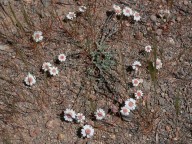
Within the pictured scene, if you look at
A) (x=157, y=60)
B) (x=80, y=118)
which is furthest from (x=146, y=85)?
(x=80, y=118)

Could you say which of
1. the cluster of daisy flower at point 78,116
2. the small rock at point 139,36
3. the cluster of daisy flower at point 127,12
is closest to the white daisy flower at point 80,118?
the cluster of daisy flower at point 78,116

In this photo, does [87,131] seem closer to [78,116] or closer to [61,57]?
[78,116]

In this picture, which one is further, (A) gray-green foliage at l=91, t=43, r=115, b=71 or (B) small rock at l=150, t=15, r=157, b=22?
(B) small rock at l=150, t=15, r=157, b=22

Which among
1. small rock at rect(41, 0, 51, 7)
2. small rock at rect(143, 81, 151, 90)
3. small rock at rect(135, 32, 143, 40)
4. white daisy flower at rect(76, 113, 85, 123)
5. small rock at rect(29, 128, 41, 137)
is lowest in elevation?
small rock at rect(29, 128, 41, 137)

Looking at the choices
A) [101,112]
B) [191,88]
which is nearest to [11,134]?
[101,112]

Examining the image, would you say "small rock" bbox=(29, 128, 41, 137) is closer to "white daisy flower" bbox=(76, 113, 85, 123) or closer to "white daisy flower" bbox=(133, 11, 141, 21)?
"white daisy flower" bbox=(76, 113, 85, 123)

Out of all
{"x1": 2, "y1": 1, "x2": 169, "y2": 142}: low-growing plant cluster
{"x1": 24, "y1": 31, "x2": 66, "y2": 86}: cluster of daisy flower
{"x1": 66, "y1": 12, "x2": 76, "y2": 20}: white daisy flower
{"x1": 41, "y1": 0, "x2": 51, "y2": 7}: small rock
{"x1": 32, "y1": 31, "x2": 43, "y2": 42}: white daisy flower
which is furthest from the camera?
{"x1": 41, "y1": 0, "x2": 51, "y2": 7}: small rock

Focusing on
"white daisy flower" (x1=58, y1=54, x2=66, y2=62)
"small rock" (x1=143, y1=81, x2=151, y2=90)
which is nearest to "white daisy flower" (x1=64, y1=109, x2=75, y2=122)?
"white daisy flower" (x1=58, y1=54, x2=66, y2=62)
